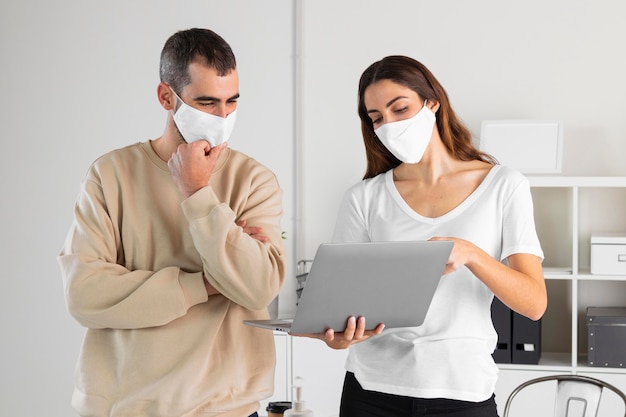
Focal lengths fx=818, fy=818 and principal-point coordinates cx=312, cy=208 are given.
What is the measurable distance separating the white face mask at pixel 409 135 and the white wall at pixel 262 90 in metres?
2.32

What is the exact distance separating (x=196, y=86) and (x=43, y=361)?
326 cm

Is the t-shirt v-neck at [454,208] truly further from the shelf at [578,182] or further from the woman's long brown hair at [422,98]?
the shelf at [578,182]

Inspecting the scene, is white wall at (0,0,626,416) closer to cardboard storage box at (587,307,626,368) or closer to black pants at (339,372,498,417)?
cardboard storage box at (587,307,626,368)

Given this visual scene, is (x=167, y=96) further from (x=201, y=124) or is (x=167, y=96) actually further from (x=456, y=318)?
(x=456, y=318)

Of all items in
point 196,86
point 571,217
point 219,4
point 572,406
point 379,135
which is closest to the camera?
point 196,86

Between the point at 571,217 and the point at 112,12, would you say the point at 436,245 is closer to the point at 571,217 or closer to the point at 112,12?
the point at 571,217

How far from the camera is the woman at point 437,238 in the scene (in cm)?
160

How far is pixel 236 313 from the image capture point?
1.58 meters

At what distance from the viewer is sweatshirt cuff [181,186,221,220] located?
1507 mm

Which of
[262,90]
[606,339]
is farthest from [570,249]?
[262,90]

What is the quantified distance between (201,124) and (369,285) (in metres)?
0.45

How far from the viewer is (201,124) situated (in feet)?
5.18

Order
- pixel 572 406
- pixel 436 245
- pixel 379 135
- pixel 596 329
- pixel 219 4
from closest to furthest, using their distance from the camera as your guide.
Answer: pixel 436 245
pixel 379 135
pixel 572 406
pixel 596 329
pixel 219 4

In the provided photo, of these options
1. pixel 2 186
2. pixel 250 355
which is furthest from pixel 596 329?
pixel 2 186
